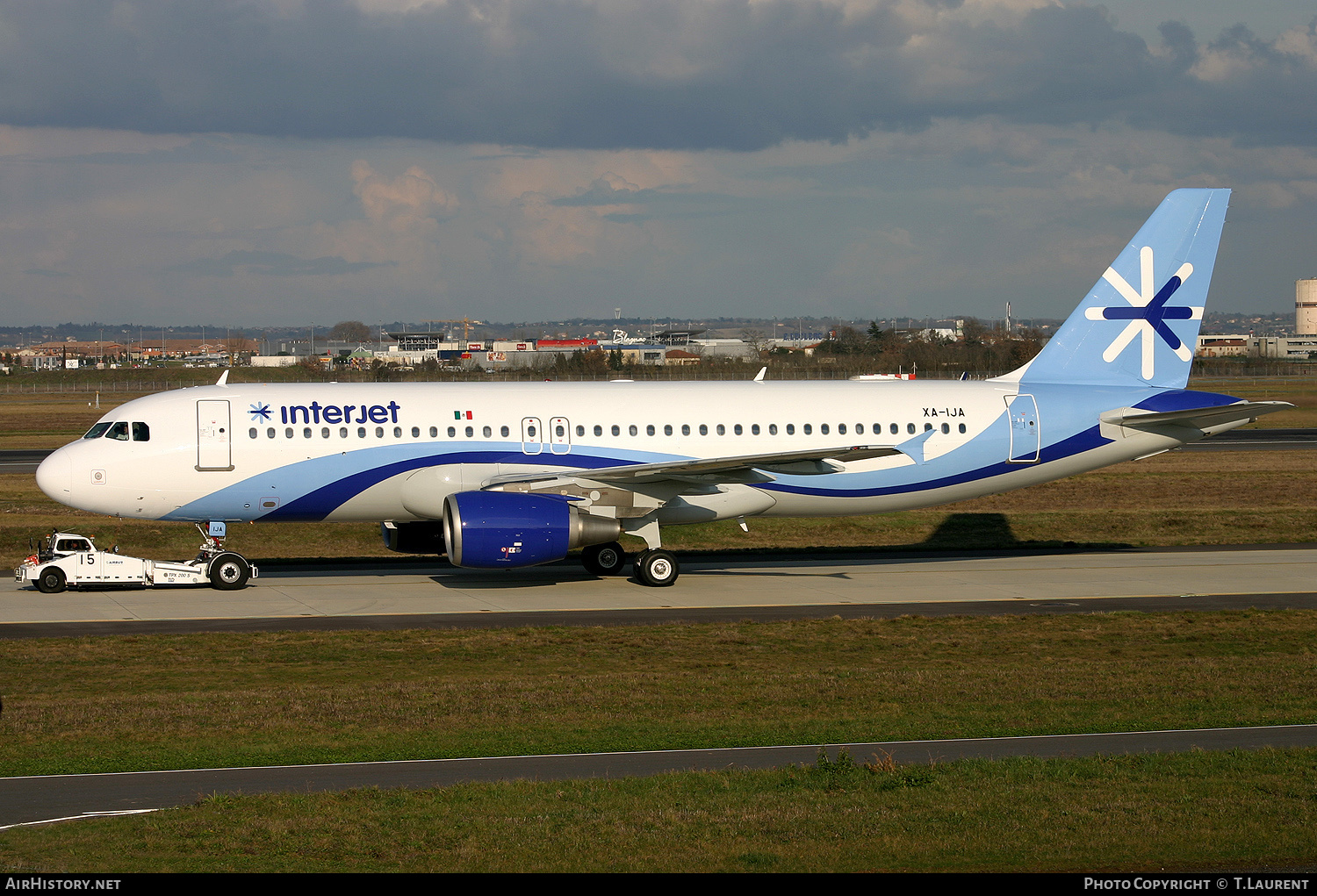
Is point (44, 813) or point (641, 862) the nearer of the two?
point (641, 862)

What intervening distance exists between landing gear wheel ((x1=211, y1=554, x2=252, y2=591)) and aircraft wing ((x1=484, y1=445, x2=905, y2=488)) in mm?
6089

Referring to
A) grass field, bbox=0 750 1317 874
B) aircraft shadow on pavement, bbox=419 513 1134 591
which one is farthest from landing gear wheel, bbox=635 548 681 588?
grass field, bbox=0 750 1317 874

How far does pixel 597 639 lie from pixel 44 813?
12.0 m

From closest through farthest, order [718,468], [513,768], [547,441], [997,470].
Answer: [513,768]
[718,468]
[547,441]
[997,470]

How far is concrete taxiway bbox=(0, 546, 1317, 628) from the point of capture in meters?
27.0

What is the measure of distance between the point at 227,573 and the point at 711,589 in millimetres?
11484

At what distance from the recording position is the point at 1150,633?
24469 millimetres

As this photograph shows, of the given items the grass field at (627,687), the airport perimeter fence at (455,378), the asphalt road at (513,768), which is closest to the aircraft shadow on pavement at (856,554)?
the grass field at (627,687)

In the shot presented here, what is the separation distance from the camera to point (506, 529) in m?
27.4

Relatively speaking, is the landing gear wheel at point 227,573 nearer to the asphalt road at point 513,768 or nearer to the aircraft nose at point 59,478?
the aircraft nose at point 59,478

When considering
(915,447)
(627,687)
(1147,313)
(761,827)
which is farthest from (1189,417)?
(761,827)

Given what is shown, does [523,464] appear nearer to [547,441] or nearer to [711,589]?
[547,441]

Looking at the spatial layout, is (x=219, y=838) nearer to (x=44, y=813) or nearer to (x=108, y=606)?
(x=44, y=813)
